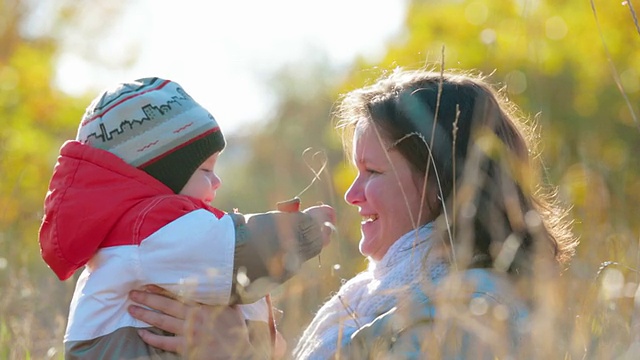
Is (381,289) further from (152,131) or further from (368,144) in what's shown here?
(152,131)

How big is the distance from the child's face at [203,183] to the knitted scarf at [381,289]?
0.42 metres

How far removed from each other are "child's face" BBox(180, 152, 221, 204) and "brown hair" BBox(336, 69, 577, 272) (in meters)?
0.39

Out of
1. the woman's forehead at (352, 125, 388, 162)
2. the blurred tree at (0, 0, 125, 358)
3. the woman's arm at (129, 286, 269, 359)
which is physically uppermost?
the woman's forehead at (352, 125, 388, 162)

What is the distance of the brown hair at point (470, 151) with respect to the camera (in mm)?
2451

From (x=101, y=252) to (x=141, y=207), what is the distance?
0.14m

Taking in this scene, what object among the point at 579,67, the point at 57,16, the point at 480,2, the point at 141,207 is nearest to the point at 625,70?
the point at 579,67

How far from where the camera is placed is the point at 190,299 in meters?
2.33

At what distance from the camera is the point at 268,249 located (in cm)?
237

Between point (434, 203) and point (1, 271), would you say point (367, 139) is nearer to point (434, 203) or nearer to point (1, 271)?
point (434, 203)

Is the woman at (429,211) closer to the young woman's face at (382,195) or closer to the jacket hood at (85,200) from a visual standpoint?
the young woman's face at (382,195)

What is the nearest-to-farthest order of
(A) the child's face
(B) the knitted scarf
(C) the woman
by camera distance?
1. (C) the woman
2. (B) the knitted scarf
3. (A) the child's face

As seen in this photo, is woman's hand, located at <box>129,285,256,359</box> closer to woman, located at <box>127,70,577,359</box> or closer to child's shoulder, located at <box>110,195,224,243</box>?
woman, located at <box>127,70,577,359</box>

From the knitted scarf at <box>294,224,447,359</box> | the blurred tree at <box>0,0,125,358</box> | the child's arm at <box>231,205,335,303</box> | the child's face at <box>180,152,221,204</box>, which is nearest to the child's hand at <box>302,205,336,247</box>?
the child's arm at <box>231,205,335,303</box>

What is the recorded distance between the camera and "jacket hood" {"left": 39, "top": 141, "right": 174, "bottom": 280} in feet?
7.78
